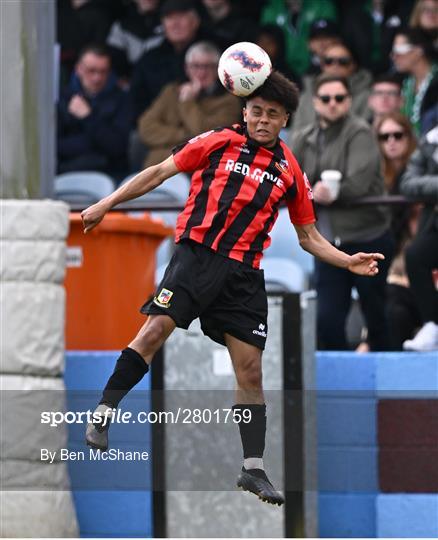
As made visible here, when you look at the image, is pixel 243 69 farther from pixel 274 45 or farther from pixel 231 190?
pixel 274 45

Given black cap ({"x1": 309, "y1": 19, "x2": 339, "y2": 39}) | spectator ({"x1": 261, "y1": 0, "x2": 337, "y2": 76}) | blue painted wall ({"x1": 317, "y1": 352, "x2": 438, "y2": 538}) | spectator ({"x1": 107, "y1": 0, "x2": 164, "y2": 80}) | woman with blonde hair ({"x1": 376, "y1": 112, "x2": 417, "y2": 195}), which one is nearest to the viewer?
blue painted wall ({"x1": 317, "y1": 352, "x2": 438, "y2": 538})

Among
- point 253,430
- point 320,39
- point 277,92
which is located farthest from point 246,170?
point 320,39

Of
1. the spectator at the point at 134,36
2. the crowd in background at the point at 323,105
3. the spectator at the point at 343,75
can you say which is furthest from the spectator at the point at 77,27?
the spectator at the point at 343,75

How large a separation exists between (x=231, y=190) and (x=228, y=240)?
0.77 ft

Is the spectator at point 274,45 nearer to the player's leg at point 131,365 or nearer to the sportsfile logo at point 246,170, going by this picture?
the sportsfile logo at point 246,170

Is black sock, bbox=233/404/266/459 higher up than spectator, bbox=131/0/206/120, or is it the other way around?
spectator, bbox=131/0/206/120

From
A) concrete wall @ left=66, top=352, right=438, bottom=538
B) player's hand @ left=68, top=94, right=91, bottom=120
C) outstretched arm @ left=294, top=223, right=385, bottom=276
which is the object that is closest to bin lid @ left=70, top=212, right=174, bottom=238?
concrete wall @ left=66, top=352, right=438, bottom=538

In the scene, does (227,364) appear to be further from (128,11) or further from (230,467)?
(128,11)

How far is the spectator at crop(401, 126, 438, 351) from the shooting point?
10445 mm

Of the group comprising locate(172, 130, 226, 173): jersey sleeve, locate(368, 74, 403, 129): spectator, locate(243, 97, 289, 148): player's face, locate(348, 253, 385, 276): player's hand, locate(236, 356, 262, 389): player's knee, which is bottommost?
locate(236, 356, 262, 389): player's knee

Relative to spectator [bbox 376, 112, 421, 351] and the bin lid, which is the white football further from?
spectator [bbox 376, 112, 421, 351]

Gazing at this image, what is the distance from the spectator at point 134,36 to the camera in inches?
566

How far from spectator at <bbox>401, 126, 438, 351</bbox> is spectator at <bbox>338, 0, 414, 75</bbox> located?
2553 mm

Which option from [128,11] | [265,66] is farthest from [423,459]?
[128,11]
